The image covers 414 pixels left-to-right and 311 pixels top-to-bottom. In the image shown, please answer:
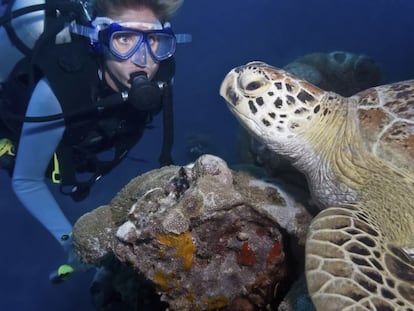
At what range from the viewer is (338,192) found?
1.92 meters

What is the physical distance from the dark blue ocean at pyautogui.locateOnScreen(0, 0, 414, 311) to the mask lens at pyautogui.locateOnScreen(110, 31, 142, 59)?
650 cm

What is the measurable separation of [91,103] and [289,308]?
1.97m

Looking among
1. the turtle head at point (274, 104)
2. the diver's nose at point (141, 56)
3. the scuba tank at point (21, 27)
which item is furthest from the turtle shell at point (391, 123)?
the scuba tank at point (21, 27)

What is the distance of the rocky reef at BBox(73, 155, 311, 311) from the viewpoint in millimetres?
1654

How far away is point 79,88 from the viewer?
287 cm

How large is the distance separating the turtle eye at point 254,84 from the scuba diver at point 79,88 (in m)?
1.03

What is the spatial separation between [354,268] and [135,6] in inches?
93.6

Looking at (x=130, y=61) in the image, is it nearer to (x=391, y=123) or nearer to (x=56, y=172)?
(x=56, y=172)

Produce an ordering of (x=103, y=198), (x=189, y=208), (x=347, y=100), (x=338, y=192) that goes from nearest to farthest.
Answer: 1. (x=189, y=208)
2. (x=338, y=192)
3. (x=347, y=100)
4. (x=103, y=198)

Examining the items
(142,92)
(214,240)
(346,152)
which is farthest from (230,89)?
(142,92)

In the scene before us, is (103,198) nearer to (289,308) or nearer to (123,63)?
(123,63)

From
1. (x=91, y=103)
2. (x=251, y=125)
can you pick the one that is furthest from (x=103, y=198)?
(x=251, y=125)

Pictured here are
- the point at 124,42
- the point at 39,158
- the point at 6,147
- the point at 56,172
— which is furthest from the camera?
the point at 6,147

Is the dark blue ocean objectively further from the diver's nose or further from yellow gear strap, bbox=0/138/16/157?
the diver's nose
